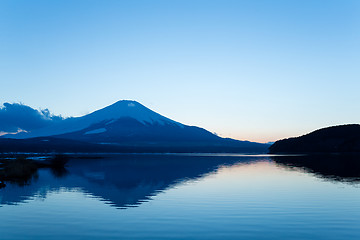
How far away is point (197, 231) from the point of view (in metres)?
20.0

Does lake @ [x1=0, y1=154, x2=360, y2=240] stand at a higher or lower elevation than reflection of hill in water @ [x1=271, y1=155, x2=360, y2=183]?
lower

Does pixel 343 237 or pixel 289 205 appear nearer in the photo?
pixel 343 237

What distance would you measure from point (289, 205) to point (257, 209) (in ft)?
11.3

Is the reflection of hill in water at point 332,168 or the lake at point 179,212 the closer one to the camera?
the lake at point 179,212

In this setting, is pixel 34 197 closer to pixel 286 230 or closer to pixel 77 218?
pixel 77 218

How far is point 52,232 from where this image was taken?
19688 millimetres

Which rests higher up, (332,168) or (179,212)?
(332,168)

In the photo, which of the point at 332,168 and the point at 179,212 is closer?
the point at 179,212

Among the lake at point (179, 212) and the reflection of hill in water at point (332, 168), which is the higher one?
the reflection of hill in water at point (332, 168)

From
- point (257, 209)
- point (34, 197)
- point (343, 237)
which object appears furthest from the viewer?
point (34, 197)

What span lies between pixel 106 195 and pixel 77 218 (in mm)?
11384

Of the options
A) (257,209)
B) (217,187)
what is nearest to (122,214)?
(257,209)

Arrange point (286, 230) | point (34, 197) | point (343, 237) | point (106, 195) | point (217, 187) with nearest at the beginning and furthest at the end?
point (343, 237) < point (286, 230) < point (34, 197) < point (106, 195) < point (217, 187)

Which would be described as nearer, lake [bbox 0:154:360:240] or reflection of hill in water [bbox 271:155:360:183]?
lake [bbox 0:154:360:240]
